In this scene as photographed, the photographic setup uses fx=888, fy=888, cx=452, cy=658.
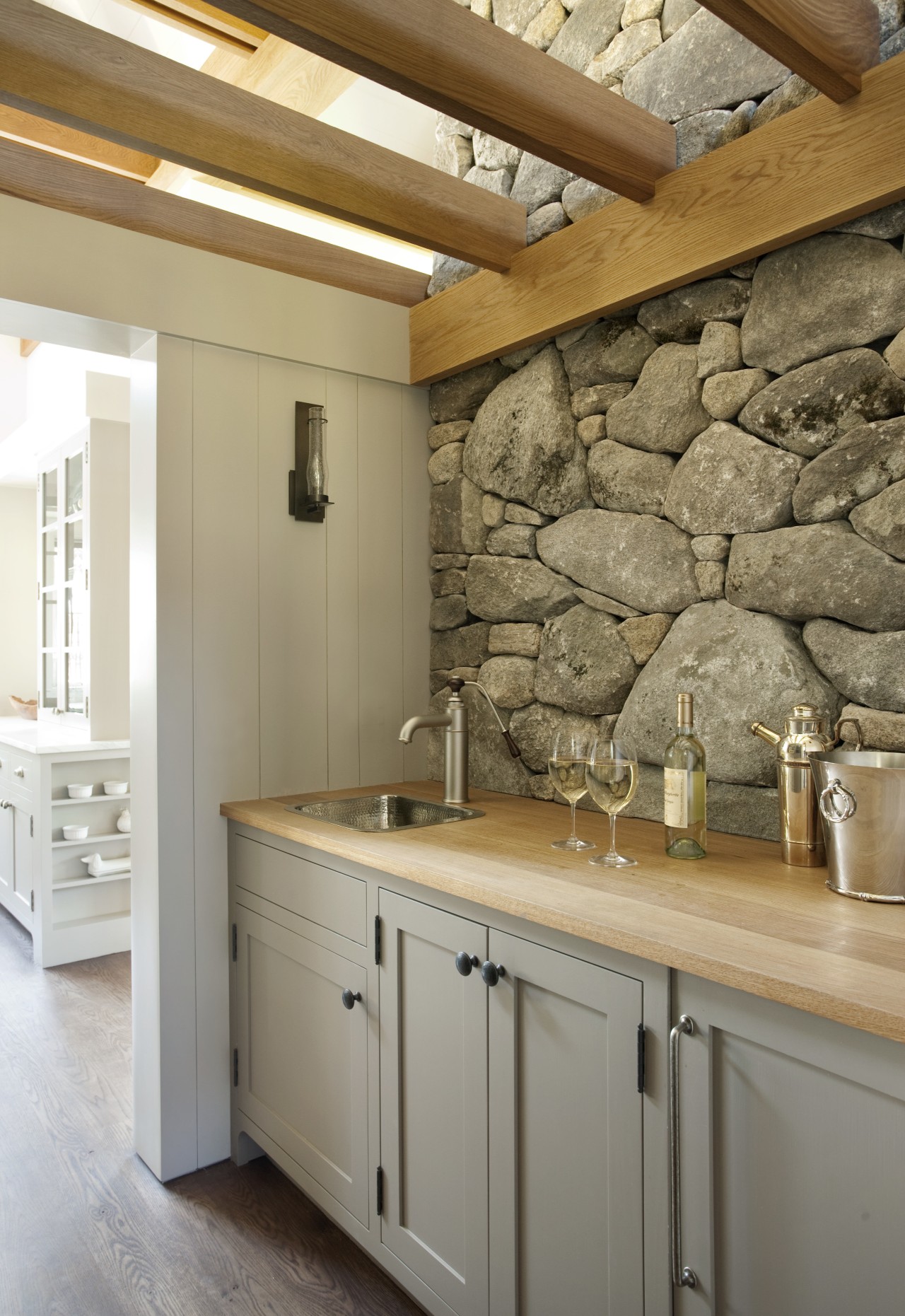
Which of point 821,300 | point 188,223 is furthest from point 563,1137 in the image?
point 188,223

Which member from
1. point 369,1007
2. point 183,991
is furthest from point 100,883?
point 369,1007

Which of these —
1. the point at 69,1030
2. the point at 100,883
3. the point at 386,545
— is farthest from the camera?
the point at 100,883

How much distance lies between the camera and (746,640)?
184cm

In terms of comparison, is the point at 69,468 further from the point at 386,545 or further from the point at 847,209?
the point at 847,209

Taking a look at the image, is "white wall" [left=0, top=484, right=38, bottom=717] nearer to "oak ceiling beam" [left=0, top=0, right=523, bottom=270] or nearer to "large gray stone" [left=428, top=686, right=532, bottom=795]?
"large gray stone" [left=428, top=686, right=532, bottom=795]

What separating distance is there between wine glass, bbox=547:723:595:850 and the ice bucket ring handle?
490 millimetres

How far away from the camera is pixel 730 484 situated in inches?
73.5

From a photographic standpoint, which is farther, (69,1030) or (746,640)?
(69,1030)

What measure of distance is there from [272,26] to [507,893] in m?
1.43

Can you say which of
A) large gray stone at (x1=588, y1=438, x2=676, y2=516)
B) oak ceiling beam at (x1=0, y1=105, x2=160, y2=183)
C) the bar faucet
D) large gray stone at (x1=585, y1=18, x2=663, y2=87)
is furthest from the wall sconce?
large gray stone at (x1=585, y1=18, x2=663, y2=87)

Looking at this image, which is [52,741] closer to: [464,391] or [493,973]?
[464,391]

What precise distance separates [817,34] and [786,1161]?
1.66m

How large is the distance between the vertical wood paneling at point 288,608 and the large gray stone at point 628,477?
80 centimetres

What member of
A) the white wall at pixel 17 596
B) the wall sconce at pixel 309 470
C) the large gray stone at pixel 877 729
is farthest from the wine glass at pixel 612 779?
the white wall at pixel 17 596
